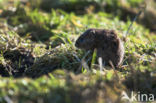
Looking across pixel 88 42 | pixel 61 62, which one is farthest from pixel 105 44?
pixel 61 62

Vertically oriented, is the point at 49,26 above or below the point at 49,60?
above

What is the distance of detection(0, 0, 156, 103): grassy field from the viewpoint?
2826 millimetres

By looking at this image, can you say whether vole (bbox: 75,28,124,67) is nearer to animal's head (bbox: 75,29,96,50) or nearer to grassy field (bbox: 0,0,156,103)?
animal's head (bbox: 75,29,96,50)

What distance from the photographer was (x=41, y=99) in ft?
9.11

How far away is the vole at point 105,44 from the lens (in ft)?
13.1

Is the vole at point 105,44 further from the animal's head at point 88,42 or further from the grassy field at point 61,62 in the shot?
the grassy field at point 61,62

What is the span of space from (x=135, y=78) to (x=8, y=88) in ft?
5.53

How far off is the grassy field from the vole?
0.51 feet

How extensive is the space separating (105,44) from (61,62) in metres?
0.79

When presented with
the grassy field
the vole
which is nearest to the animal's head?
the vole

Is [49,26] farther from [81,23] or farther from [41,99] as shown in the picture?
[41,99]

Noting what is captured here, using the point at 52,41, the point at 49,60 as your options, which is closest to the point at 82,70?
the point at 49,60

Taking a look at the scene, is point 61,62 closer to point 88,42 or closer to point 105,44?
point 88,42

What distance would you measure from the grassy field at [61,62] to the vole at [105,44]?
156 mm
